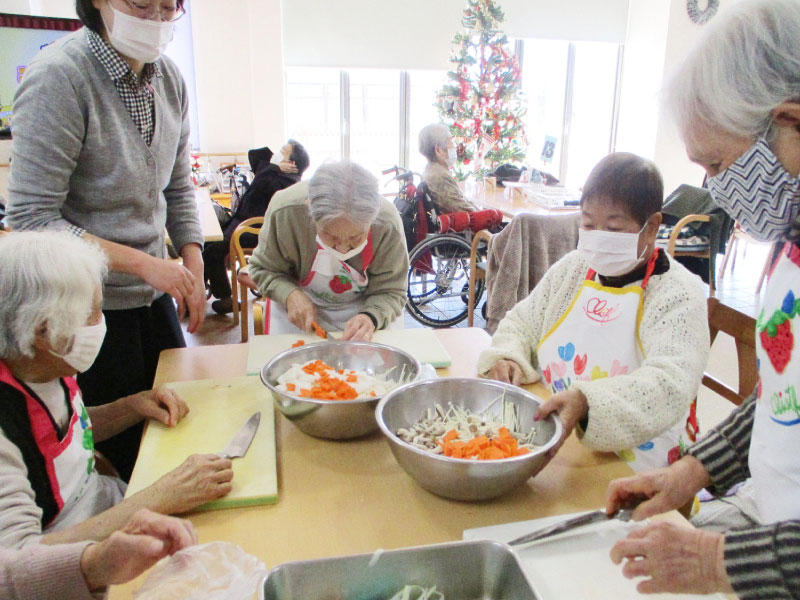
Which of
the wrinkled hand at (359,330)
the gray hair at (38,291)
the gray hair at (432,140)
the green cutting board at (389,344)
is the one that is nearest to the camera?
the gray hair at (38,291)

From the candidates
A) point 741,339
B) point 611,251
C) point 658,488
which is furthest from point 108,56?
point 741,339

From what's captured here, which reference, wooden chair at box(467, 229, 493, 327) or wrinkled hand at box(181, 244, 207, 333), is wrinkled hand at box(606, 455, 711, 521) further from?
wooden chair at box(467, 229, 493, 327)

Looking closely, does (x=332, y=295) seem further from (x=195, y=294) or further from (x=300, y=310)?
(x=195, y=294)

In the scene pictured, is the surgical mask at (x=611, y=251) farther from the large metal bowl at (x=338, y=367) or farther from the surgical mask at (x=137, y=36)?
the surgical mask at (x=137, y=36)

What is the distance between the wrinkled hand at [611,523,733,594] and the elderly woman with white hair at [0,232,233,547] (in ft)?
2.21

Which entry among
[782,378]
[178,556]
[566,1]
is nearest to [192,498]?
[178,556]

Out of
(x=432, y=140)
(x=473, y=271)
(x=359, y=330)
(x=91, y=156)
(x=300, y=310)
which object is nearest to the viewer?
(x=91, y=156)

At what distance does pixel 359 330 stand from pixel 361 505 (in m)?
0.79

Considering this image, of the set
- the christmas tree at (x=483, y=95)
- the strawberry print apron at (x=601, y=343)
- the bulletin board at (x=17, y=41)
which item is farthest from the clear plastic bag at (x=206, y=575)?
the christmas tree at (x=483, y=95)

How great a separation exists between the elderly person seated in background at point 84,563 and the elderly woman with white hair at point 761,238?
0.64 meters

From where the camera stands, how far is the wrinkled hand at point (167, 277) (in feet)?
4.84

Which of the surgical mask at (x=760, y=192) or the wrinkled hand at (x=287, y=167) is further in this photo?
the wrinkled hand at (x=287, y=167)

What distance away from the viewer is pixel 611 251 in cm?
144

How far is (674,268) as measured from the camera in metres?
1.45
